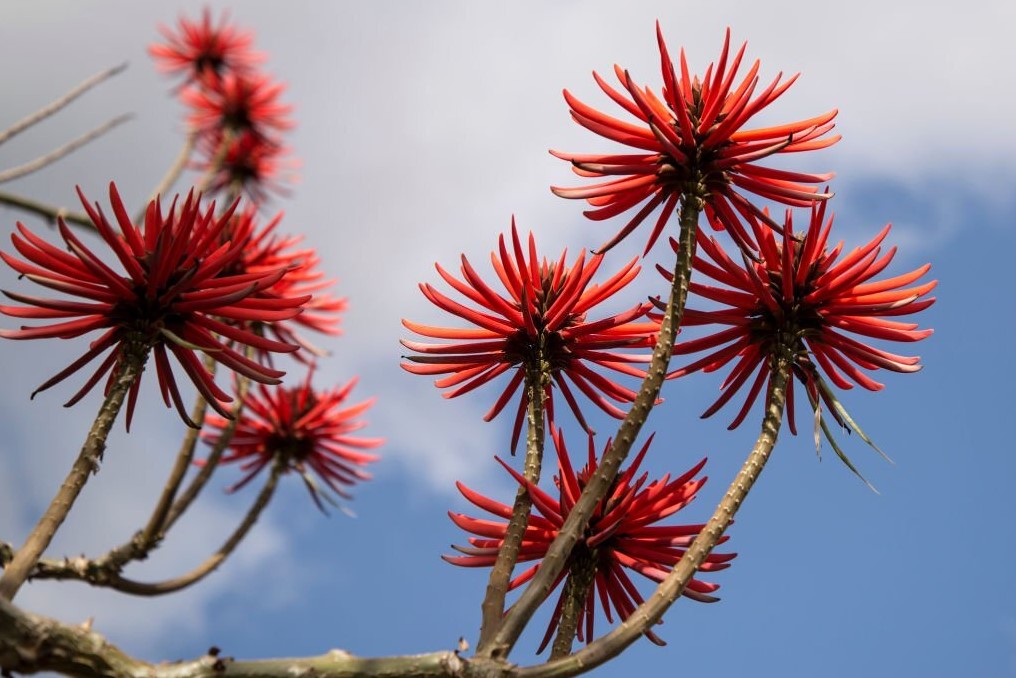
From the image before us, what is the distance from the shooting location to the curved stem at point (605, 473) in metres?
1.74

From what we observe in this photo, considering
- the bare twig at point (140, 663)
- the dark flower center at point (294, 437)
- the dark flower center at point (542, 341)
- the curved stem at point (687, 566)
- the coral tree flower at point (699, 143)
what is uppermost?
the dark flower center at point (294, 437)

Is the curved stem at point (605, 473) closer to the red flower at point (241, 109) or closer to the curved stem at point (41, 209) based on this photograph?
the curved stem at point (41, 209)

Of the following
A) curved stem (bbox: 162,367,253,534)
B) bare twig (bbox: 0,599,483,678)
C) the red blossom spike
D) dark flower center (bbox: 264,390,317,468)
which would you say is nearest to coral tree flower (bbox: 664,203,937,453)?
the red blossom spike

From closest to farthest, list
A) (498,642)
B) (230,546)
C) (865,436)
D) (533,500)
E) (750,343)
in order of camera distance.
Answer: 1. (498,642)
2. (533,500)
3. (865,436)
4. (750,343)
5. (230,546)

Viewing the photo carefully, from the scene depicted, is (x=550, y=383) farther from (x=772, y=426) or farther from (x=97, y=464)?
(x=97, y=464)

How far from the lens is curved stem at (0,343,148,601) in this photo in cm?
161

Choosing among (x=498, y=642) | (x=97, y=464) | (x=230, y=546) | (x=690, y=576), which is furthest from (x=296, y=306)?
(x=230, y=546)

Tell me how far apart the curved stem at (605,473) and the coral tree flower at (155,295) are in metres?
0.60

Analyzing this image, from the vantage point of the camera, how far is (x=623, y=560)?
85.8 inches

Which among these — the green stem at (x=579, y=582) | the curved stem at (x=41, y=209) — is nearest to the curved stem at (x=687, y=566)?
the green stem at (x=579, y=582)

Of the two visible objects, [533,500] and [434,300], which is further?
[434,300]

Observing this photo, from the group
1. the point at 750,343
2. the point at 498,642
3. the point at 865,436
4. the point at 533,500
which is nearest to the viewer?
the point at 498,642

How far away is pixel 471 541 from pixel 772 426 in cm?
66

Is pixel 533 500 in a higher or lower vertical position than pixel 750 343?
lower
